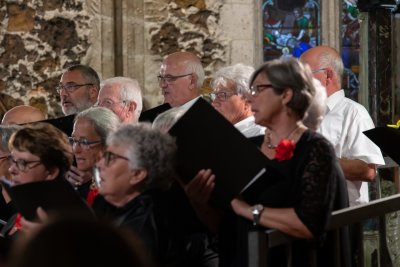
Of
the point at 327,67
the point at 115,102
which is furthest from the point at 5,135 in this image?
the point at 327,67

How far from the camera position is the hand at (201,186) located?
309 cm

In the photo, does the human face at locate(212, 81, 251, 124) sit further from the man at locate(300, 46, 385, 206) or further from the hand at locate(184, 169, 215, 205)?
the hand at locate(184, 169, 215, 205)

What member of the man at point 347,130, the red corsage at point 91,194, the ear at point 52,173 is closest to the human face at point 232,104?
the man at point 347,130

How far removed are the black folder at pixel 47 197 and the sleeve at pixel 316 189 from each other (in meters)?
0.68

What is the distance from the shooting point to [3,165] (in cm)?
477

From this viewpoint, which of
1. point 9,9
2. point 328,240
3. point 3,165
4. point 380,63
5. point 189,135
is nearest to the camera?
point 189,135

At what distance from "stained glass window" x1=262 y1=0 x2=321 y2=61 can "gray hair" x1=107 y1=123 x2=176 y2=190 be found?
555 cm

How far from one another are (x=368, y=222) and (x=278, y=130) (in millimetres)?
4332

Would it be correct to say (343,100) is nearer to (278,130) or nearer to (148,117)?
(148,117)

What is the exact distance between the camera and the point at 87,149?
156 inches

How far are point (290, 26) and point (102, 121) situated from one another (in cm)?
494

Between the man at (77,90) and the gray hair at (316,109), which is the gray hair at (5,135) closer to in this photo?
the man at (77,90)

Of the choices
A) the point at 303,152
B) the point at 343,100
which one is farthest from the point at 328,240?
the point at 343,100

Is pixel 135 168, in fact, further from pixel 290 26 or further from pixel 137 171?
pixel 290 26
